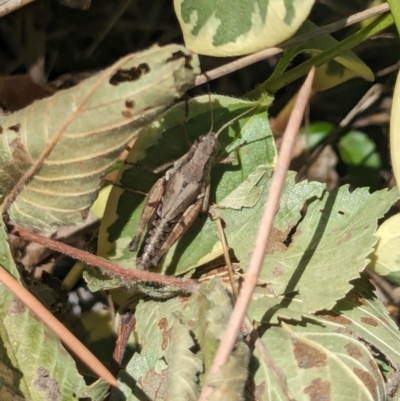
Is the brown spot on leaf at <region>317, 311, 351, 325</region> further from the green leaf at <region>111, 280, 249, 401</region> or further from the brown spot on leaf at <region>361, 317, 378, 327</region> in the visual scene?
the green leaf at <region>111, 280, 249, 401</region>

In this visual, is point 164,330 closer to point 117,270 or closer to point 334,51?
point 117,270

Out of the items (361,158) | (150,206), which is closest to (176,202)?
(150,206)

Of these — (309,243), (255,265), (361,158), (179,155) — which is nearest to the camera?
(255,265)

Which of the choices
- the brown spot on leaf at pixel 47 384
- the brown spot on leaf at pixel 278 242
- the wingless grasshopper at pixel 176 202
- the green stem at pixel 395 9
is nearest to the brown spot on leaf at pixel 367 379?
the brown spot on leaf at pixel 278 242

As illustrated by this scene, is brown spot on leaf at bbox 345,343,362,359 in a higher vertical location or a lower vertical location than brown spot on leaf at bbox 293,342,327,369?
lower

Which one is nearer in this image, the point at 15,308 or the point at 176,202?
the point at 15,308

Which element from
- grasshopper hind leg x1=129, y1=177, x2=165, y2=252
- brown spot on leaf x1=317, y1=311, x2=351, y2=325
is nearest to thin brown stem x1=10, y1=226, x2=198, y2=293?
grasshopper hind leg x1=129, y1=177, x2=165, y2=252

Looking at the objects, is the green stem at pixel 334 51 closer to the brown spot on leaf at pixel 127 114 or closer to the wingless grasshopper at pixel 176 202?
the wingless grasshopper at pixel 176 202
